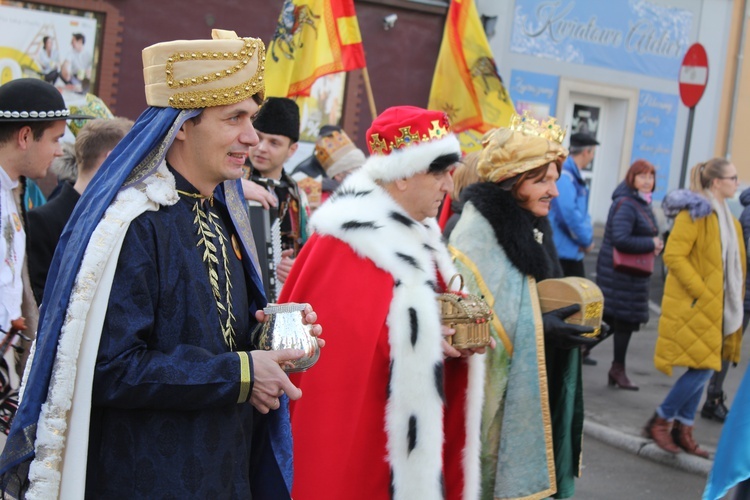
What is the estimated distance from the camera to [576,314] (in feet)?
13.7

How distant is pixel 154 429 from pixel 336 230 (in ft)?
4.91

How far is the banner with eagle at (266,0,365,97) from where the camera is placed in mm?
6223

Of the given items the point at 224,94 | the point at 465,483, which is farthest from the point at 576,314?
the point at 224,94

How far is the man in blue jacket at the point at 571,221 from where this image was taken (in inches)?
328

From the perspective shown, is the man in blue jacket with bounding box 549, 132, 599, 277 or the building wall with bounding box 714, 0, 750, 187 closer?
the man in blue jacket with bounding box 549, 132, 599, 277

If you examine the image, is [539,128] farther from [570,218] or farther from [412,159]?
[570,218]

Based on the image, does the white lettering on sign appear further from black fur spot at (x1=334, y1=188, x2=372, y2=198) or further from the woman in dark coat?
black fur spot at (x1=334, y1=188, x2=372, y2=198)

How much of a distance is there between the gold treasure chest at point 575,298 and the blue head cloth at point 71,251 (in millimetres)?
2340

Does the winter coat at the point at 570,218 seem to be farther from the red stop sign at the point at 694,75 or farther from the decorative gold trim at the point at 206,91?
the decorative gold trim at the point at 206,91

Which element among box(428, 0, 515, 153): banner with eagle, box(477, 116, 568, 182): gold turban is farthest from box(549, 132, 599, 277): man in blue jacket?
box(477, 116, 568, 182): gold turban

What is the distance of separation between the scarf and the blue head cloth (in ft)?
17.5

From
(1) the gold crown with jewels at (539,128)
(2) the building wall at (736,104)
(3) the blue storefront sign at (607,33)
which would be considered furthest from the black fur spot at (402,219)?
(2) the building wall at (736,104)

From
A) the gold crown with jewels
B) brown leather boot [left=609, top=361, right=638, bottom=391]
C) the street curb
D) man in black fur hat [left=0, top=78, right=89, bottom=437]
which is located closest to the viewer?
man in black fur hat [left=0, top=78, right=89, bottom=437]

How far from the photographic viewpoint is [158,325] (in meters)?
2.24
